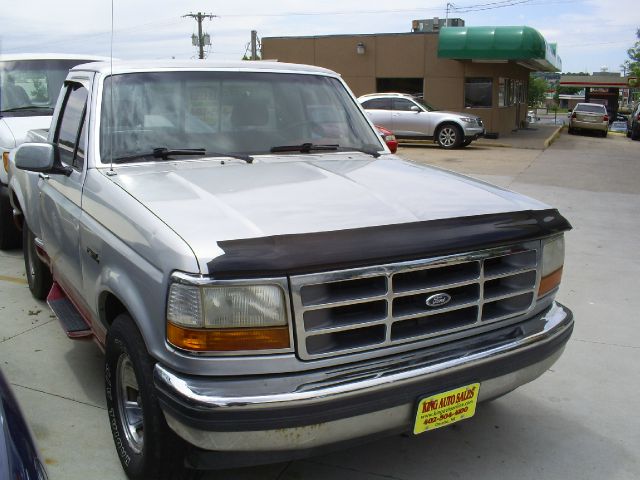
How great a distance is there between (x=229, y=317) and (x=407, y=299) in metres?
0.73

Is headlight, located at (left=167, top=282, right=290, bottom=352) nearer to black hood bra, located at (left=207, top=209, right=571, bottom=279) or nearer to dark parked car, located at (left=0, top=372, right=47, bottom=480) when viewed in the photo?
black hood bra, located at (left=207, top=209, right=571, bottom=279)

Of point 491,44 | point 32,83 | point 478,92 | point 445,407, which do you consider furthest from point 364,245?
point 478,92

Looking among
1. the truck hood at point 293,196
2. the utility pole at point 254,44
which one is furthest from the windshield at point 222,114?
the utility pole at point 254,44

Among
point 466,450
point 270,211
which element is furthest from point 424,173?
point 466,450

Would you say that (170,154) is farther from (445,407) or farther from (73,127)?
(445,407)

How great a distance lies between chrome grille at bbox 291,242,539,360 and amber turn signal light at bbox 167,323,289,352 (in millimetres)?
80

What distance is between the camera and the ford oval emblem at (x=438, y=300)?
2.64 metres

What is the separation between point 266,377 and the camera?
2391 mm

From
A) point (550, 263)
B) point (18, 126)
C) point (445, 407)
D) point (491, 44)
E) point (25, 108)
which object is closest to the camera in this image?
point (445, 407)

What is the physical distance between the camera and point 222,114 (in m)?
3.88

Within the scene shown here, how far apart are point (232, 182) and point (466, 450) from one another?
1.76 meters

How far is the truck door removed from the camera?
3.57 m

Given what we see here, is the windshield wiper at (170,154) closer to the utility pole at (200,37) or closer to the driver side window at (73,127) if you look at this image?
the driver side window at (73,127)

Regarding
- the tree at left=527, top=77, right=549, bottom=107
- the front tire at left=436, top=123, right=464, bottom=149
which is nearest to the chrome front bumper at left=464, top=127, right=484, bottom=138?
the front tire at left=436, top=123, right=464, bottom=149
